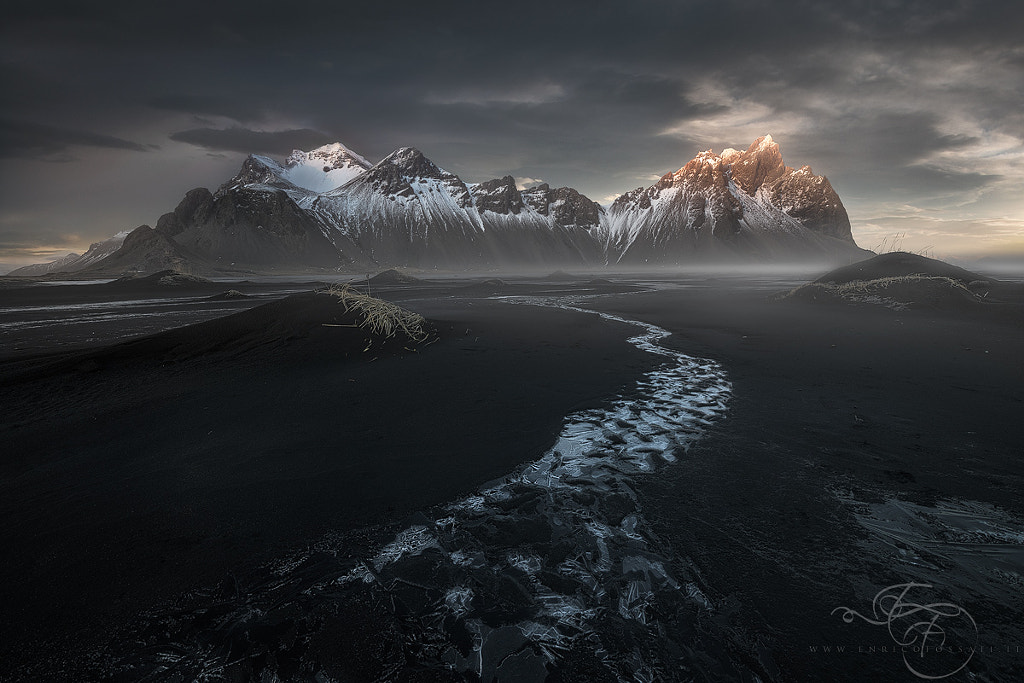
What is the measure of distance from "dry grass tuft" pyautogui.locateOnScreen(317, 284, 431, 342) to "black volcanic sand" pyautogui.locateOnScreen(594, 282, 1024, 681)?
7562 millimetres

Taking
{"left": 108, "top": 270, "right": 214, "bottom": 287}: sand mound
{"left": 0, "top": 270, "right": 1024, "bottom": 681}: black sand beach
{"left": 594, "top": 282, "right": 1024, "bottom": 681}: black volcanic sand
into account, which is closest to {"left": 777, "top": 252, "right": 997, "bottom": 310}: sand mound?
{"left": 0, "top": 270, "right": 1024, "bottom": 681}: black sand beach

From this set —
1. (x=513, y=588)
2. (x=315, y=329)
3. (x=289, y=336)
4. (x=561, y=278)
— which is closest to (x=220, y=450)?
(x=513, y=588)

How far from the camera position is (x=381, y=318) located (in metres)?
10.6

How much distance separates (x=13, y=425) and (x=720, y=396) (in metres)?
10.4

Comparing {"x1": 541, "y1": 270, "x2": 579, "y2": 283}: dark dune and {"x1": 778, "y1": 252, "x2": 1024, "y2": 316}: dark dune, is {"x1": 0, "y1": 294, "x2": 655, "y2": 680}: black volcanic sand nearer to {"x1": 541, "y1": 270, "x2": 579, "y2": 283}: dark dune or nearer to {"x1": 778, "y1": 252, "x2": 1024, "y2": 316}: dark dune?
{"x1": 778, "y1": 252, "x2": 1024, "y2": 316}: dark dune

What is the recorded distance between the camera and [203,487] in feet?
13.3

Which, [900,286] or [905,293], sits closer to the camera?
[905,293]

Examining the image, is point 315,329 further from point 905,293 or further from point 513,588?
point 905,293

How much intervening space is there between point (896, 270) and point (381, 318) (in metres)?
27.0

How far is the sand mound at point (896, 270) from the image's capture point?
22312 mm

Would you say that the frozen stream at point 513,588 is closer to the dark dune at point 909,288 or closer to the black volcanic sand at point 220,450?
the black volcanic sand at point 220,450

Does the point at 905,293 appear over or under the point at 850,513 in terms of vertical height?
over

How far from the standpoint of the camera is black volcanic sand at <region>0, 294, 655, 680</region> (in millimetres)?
2873

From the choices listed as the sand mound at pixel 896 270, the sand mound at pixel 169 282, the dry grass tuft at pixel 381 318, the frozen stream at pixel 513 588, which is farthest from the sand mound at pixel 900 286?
the sand mound at pixel 169 282
